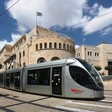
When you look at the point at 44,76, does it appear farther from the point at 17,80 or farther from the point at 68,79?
the point at 17,80

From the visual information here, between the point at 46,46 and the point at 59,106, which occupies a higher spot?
the point at 46,46

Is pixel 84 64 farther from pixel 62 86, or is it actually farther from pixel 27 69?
pixel 27 69

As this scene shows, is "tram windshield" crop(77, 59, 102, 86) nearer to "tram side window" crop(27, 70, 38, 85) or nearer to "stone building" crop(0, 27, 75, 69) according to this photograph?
"tram side window" crop(27, 70, 38, 85)

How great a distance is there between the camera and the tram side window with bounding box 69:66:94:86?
42.8 feet

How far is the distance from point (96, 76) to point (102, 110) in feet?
13.3

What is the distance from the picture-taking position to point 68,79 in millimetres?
13656

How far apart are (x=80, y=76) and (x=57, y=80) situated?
1.81 metres

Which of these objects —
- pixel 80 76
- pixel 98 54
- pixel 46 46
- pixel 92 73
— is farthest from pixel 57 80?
pixel 98 54

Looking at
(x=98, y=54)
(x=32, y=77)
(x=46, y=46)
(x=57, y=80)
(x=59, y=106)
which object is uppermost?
(x=98, y=54)

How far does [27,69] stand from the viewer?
1873 centimetres


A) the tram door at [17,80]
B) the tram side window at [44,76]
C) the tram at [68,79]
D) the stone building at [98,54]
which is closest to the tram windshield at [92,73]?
the tram at [68,79]

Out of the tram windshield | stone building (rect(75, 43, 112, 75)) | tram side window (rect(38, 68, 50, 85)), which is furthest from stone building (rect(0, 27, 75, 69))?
the tram windshield

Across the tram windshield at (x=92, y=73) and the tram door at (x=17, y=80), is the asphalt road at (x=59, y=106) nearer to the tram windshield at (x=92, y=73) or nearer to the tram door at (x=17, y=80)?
the tram windshield at (x=92, y=73)

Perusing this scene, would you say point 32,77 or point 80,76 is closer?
point 80,76
